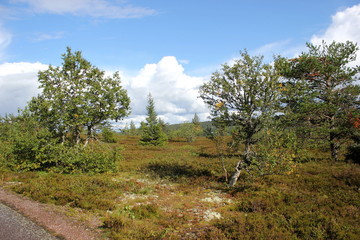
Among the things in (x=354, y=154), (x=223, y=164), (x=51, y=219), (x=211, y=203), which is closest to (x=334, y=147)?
(x=354, y=154)

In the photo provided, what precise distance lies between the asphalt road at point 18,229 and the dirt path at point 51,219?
0.73 ft

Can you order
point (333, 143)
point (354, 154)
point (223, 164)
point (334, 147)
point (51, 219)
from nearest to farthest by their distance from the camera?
point (51, 219), point (223, 164), point (354, 154), point (333, 143), point (334, 147)

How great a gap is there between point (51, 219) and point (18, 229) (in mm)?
1160

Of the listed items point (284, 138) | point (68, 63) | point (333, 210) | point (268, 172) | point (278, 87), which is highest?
point (68, 63)

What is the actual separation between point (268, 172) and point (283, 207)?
2.61 m

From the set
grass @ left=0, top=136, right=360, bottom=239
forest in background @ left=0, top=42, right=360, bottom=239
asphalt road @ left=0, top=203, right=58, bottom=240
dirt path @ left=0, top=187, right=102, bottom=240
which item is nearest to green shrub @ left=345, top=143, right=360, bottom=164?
forest in background @ left=0, top=42, right=360, bottom=239

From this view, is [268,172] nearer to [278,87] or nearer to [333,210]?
[333,210]

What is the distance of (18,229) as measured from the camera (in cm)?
742

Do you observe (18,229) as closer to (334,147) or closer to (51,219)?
(51,219)

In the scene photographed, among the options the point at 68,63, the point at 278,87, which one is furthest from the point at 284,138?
the point at 68,63

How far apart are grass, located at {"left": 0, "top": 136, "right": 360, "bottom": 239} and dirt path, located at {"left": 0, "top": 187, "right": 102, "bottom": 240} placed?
56 centimetres

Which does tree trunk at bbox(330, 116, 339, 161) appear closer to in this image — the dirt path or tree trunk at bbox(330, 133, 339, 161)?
tree trunk at bbox(330, 133, 339, 161)

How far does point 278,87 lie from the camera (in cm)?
1263

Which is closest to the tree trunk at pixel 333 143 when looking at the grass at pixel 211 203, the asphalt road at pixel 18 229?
the grass at pixel 211 203
